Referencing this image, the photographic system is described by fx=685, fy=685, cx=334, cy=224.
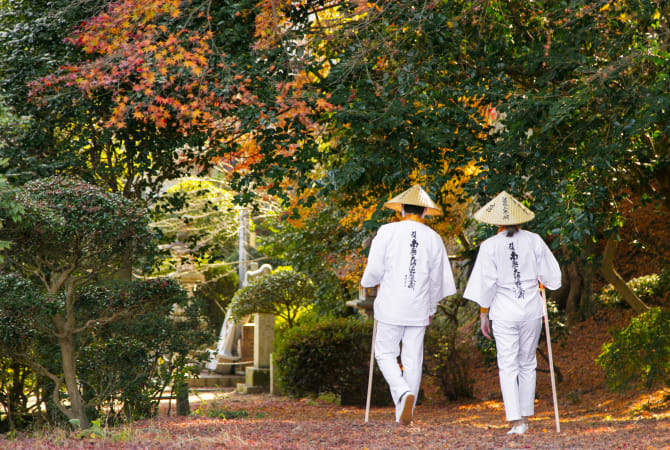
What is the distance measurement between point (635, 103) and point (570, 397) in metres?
5.30

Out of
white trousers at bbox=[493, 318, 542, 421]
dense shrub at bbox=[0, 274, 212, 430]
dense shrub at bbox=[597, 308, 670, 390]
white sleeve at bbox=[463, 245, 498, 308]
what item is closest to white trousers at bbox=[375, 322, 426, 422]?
white sleeve at bbox=[463, 245, 498, 308]

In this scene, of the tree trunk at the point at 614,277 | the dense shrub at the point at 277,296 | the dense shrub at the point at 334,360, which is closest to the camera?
the tree trunk at the point at 614,277

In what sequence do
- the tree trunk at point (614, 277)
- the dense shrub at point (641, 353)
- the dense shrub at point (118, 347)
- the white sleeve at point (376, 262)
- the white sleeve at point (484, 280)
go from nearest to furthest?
the white sleeve at point (484, 280), the white sleeve at point (376, 262), the dense shrub at point (118, 347), the dense shrub at point (641, 353), the tree trunk at point (614, 277)

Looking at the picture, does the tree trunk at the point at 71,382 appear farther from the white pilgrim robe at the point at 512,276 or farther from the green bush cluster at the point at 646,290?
the green bush cluster at the point at 646,290

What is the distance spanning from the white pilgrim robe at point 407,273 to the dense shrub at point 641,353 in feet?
10.3

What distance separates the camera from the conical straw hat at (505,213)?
17.2 ft

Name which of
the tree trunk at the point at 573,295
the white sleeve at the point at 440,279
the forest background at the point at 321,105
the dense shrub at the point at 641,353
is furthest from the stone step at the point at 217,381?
the white sleeve at the point at 440,279

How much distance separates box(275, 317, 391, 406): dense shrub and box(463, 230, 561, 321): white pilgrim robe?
4.84 metres

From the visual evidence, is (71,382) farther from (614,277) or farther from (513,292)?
(614,277)

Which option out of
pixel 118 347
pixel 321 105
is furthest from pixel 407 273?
pixel 118 347

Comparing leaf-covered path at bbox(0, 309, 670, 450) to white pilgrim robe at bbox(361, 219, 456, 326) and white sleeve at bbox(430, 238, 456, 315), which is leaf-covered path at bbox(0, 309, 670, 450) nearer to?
white pilgrim robe at bbox(361, 219, 456, 326)

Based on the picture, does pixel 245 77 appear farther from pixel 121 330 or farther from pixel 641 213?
pixel 641 213

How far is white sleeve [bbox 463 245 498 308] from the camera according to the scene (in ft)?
17.3

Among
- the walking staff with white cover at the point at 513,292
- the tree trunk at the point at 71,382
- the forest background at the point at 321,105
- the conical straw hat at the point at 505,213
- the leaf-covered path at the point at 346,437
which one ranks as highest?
the forest background at the point at 321,105
